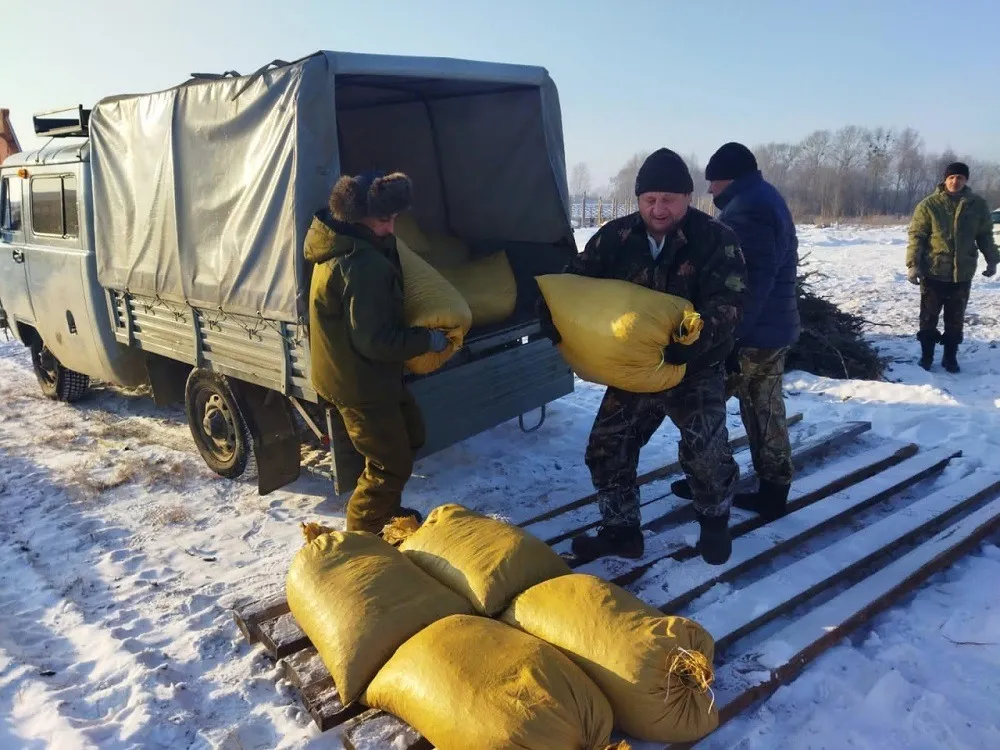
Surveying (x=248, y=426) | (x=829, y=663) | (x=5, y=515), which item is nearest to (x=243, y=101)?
(x=248, y=426)

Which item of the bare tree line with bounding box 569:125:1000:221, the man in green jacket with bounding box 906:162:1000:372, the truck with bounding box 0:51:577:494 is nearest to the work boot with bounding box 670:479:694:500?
the truck with bounding box 0:51:577:494

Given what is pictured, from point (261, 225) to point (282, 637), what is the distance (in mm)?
2055

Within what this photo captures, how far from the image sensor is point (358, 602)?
249 centimetres

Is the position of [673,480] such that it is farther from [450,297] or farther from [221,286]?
[221,286]

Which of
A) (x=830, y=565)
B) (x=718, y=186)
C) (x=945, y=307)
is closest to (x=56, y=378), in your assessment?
(x=718, y=186)

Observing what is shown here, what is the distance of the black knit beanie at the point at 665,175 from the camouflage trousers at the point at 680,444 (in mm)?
788

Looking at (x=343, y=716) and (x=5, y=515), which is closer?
(x=343, y=716)

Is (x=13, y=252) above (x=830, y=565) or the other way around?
above

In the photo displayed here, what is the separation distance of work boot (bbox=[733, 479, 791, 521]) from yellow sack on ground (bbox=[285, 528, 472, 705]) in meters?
1.95

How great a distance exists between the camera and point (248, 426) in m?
4.30

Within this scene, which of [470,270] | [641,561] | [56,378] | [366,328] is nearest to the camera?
[366,328]

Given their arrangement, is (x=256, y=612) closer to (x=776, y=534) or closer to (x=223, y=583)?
(x=223, y=583)

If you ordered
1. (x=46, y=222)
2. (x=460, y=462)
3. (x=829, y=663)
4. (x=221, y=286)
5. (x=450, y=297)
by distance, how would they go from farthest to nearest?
(x=46, y=222)
(x=460, y=462)
(x=221, y=286)
(x=450, y=297)
(x=829, y=663)

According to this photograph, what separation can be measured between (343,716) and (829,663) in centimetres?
178
